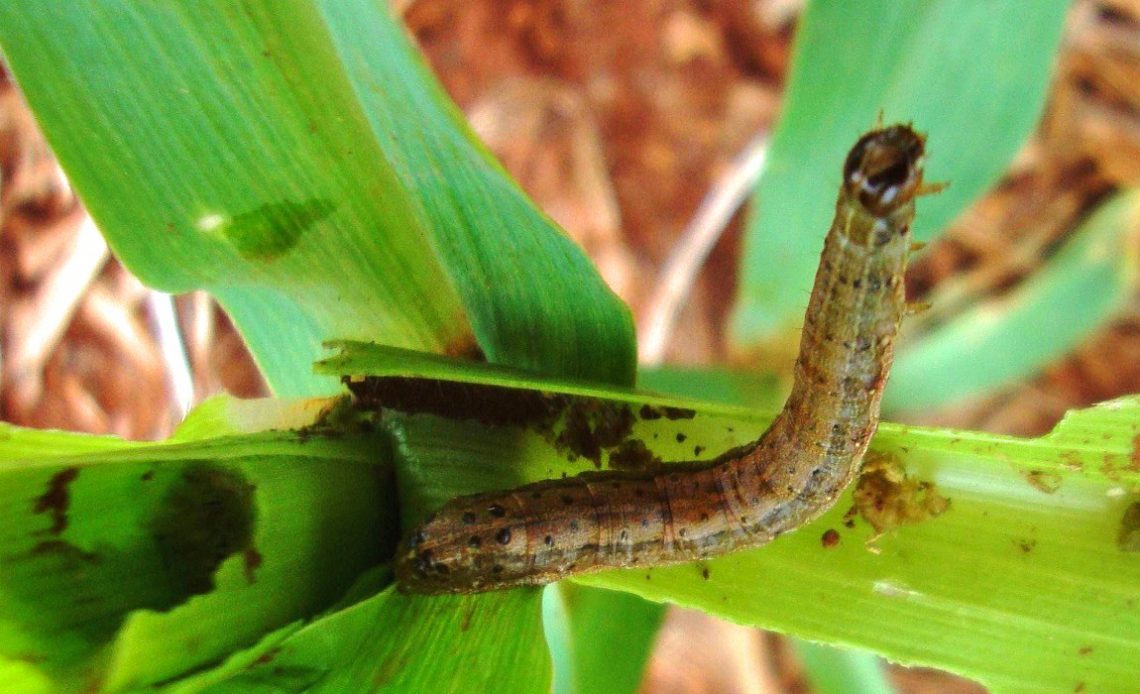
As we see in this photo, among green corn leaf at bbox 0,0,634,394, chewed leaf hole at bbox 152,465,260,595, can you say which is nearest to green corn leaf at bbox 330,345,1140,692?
green corn leaf at bbox 0,0,634,394

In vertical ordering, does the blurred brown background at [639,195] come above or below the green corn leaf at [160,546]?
above

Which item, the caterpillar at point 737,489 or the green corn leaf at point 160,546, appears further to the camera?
the caterpillar at point 737,489

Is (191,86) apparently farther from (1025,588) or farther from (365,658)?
(1025,588)

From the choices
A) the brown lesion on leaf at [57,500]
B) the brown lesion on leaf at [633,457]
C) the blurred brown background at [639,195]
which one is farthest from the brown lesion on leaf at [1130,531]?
the blurred brown background at [639,195]

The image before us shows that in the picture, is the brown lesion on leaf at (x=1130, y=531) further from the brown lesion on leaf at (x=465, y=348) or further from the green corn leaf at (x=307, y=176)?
the brown lesion on leaf at (x=465, y=348)

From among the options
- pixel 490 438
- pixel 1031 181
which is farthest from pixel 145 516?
pixel 1031 181

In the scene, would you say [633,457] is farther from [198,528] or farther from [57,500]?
[57,500]
